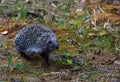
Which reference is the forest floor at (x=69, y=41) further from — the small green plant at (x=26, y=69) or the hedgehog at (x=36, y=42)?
the hedgehog at (x=36, y=42)

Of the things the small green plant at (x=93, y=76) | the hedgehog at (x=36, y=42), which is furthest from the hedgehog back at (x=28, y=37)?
the small green plant at (x=93, y=76)

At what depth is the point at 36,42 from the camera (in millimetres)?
6953

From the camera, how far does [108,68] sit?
702 cm

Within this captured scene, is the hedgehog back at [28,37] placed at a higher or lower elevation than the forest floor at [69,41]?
higher

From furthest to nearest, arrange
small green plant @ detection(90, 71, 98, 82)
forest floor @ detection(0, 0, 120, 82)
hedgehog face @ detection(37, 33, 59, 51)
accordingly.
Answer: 1. hedgehog face @ detection(37, 33, 59, 51)
2. forest floor @ detection(0, 0, 120, 82)
3. small green plant @ detection(90, 71, 98, 82)

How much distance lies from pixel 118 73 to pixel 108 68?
26 cm

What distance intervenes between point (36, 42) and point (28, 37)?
0.17 m

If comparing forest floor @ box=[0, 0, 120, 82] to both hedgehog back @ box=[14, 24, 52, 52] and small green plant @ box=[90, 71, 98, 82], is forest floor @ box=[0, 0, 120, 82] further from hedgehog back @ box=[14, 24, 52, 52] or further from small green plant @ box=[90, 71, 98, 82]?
hedgehog back @ box=[14, 24, 52, 52]

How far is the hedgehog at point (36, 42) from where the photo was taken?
6860 mm

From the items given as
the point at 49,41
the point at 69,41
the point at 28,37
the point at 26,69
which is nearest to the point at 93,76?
the point at 49,41

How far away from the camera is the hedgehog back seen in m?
6.99

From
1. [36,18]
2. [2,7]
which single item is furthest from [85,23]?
[2,7]

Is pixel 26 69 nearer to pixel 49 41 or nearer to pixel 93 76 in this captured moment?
pixel 49 41

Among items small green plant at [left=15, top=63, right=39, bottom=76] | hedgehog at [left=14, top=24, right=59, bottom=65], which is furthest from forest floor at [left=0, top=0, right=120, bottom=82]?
hedgehog at [left=14, top=24, right=59, bottom=65]
